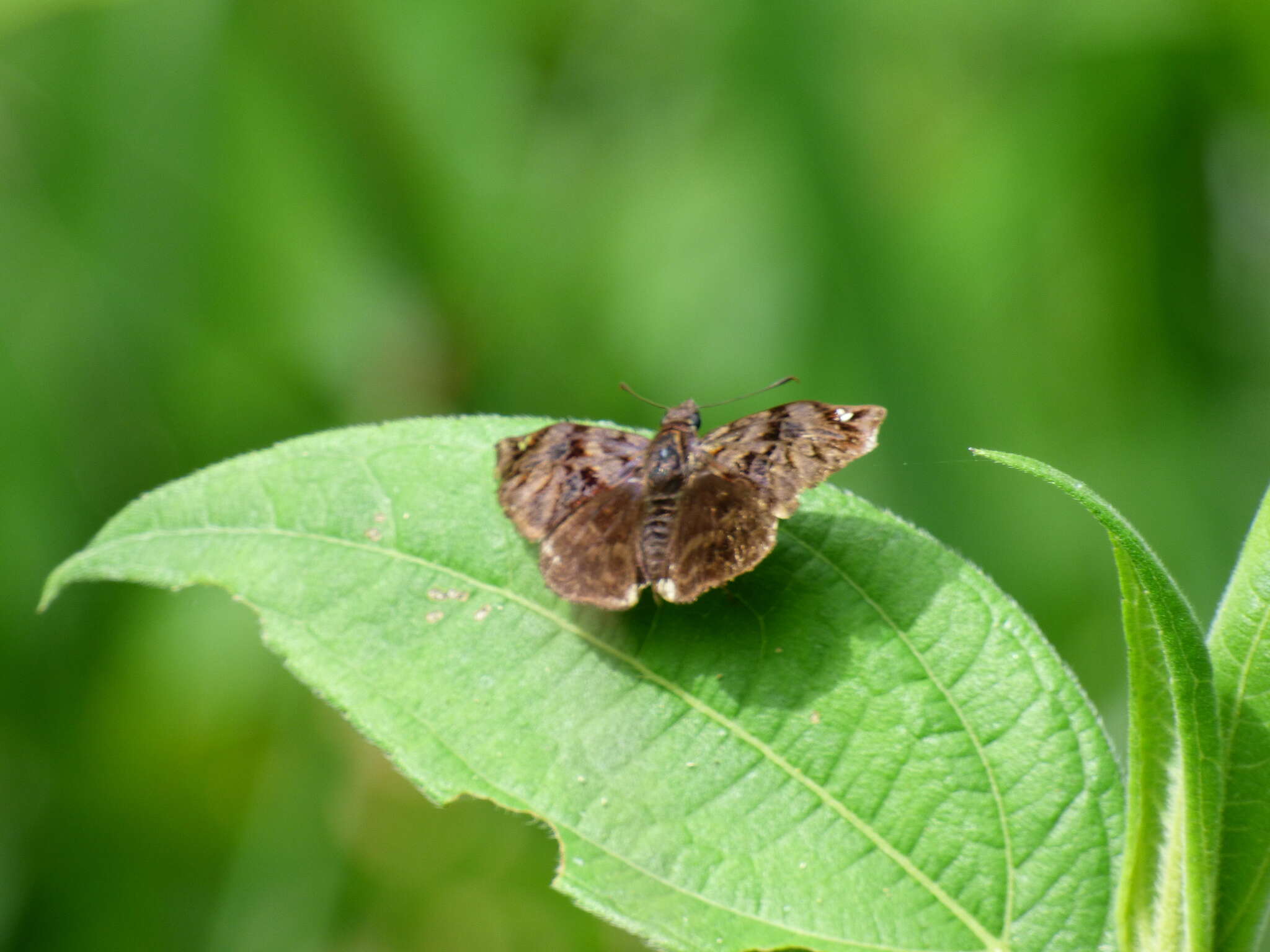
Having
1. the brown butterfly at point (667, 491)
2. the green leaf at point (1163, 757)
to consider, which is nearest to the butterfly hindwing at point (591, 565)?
the brown butterfly at point (667, 491)

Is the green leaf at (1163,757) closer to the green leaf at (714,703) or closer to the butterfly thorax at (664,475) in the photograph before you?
the green leaf at (714,703)

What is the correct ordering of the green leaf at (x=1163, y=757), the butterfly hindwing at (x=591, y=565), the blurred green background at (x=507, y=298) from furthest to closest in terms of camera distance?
the blurred green background at (x=507, y=298) → the butterfly hindwing at (x=591, y=565) → the green leaf at (x=1163, y=757)

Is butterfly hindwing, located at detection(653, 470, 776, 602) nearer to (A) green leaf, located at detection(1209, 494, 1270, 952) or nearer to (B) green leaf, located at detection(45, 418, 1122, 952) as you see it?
(B) green leaf, located at detection(45, 418, 1122, 952)

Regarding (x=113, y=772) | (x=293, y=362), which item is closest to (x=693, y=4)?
(x=293, y=362)

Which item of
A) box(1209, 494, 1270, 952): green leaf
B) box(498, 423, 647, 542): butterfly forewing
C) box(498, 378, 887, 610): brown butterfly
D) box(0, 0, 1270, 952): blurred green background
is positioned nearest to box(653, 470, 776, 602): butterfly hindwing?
box(498, 378, 887, 610): brown butterfly

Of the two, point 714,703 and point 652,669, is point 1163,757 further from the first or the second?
point 652,669

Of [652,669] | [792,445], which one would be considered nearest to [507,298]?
[792,445]
